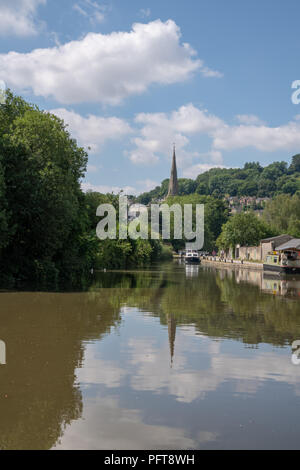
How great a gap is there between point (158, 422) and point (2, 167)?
2408cm

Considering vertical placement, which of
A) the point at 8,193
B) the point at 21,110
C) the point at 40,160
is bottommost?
the point at 8,193

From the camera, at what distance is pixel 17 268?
3228 cm

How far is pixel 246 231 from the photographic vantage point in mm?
97250

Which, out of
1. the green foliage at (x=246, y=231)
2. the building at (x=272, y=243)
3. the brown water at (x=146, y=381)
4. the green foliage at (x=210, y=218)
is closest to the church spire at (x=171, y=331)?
the brown water at (x=146, y=381)

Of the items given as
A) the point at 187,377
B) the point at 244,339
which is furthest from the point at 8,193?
the point at 187,377

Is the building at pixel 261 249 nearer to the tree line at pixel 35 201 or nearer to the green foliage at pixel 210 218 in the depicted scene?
the green foliage at pixel 210 218

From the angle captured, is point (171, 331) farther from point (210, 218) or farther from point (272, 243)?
point (210, 218)

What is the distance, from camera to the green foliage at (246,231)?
96.8m

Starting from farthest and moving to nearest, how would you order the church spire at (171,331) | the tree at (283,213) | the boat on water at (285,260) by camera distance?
the tree at (283,213)
the boat on water at (285,260)
the church spire at (171,331)

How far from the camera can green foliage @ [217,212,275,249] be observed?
9675 centimetres

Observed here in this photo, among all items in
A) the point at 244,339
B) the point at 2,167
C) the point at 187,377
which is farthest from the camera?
the point at 2,167

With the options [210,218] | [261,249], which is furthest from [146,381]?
Result: [210,218]

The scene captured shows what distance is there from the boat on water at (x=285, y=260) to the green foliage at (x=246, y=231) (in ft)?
88.0
